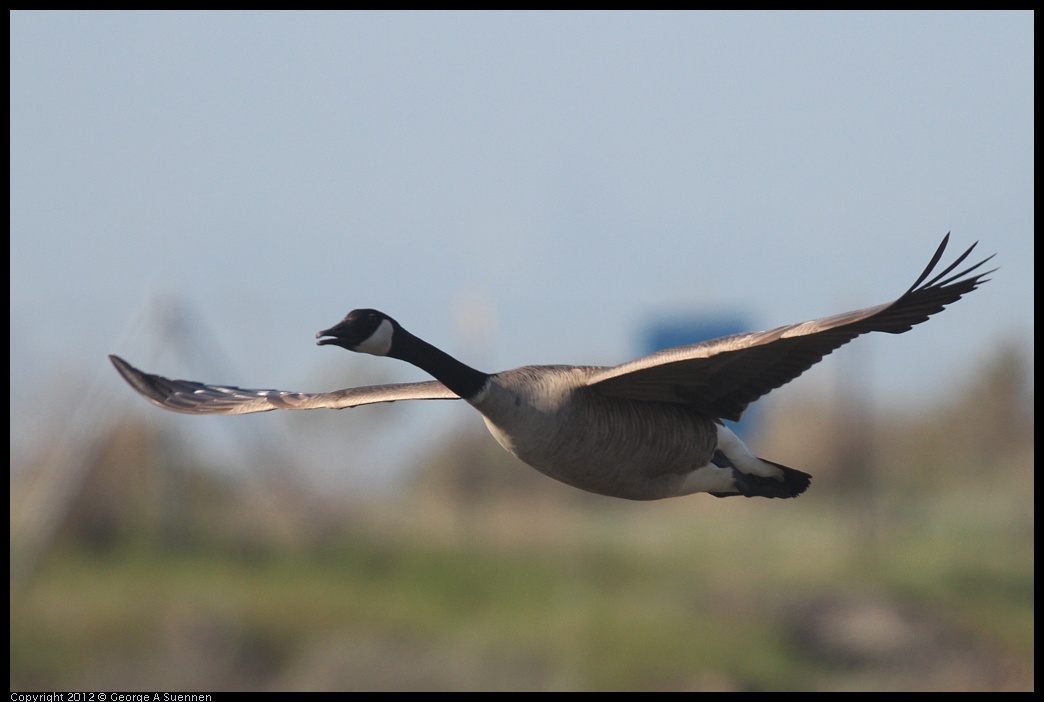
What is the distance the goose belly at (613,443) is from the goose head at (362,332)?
47 cm

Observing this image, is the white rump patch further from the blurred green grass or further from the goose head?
the blurred green grass

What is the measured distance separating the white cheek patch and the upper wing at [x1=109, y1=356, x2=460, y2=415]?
1.21ft

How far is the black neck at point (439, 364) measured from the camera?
4383mm

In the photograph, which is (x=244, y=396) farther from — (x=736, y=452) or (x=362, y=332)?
(x=736, y=452)

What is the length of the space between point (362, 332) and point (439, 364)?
0.29 metres

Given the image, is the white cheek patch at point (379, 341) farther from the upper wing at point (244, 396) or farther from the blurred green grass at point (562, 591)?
the blurred green grass at point (562, 591)

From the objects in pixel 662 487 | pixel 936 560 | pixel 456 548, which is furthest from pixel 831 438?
pixel 662 487

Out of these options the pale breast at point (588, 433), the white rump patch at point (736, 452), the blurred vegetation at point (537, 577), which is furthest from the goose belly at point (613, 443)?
the blurred vegetation at point (537, 577)

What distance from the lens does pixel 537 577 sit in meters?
43.8

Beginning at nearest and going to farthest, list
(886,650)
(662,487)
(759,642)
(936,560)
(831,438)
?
(662,487)
(831,438)
(886,650)
(759,642)
(936,560)

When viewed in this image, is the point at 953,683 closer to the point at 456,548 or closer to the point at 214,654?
the point at 456,548

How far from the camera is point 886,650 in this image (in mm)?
36969

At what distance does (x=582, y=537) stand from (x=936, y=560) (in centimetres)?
1179

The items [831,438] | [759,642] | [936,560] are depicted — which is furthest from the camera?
[936,560]
